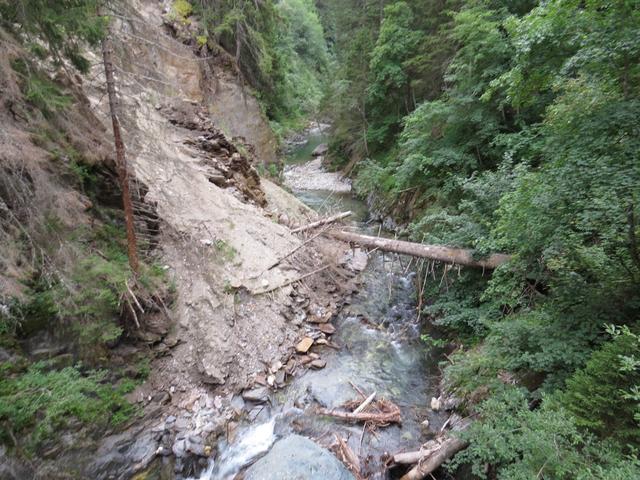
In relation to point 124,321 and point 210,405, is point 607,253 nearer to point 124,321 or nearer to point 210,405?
point 210,405

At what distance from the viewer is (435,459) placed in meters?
4.40

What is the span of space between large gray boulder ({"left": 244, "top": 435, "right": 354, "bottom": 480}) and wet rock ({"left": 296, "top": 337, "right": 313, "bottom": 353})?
282cm

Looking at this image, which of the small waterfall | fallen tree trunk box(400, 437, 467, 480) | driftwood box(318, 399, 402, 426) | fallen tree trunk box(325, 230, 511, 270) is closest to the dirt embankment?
the small waterfall

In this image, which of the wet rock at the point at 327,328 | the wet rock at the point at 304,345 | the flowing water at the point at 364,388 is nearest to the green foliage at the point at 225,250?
the wet rock at the point at 304,345

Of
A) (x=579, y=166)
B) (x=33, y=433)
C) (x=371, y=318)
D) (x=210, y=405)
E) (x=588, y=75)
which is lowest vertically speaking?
(x=371, y=318)

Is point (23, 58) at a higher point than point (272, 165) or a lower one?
higher

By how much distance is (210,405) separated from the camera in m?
5.88

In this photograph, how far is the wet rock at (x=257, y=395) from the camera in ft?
19.9

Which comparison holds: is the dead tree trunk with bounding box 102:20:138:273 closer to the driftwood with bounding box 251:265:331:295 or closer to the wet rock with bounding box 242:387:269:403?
the driftwood with bounding box 251:265:331:295

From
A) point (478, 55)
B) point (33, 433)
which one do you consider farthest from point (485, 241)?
point (33, 433)

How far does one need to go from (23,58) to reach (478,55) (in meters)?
10.2

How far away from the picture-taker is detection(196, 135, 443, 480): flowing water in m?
5.20

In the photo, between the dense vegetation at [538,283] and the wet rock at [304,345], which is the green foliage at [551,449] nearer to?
the dense vegetation at [538,283]

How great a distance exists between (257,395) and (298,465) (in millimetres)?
2257
